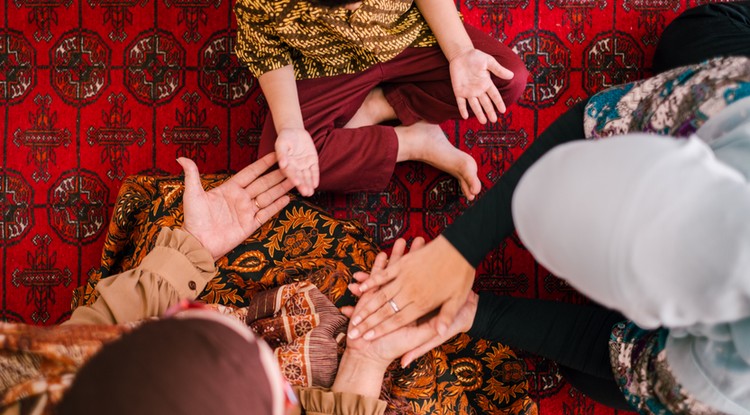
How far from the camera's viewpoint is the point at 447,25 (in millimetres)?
1182

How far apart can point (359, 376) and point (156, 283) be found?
0.38 metres

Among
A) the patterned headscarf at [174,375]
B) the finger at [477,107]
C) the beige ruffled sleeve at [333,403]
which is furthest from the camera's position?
the finger at [477,107]

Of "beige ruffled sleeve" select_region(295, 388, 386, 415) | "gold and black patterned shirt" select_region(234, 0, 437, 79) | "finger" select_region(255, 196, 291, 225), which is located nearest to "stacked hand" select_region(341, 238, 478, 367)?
"beige ruffled sleeve" select_region(295, 388, 386, 415)

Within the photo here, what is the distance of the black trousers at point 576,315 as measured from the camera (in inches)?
37.7

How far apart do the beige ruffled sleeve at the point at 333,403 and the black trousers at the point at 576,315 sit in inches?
11.7

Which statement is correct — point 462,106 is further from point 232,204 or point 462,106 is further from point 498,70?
point 232,204

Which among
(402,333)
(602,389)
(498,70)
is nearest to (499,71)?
(498,70)

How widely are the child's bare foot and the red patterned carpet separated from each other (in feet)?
0.34

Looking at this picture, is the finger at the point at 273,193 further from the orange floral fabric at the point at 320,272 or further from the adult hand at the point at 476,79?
the adult hand at the point at 476,79

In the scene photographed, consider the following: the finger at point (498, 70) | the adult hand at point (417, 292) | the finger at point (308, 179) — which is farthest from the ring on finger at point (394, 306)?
the finger at point (498, 70)

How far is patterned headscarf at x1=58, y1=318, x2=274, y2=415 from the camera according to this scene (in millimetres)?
478

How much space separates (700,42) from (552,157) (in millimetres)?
890

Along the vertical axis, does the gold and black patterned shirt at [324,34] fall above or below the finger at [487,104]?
above

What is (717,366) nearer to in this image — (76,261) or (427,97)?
(427,97)
